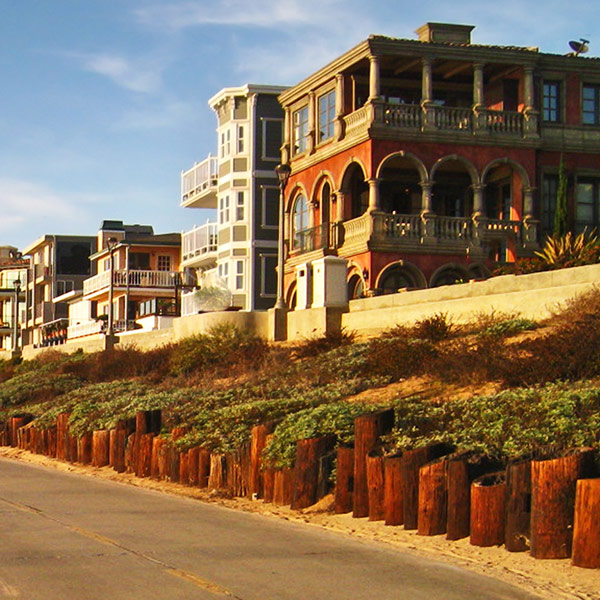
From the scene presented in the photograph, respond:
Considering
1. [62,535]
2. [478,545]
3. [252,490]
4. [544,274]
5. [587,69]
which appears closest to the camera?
[478,545]

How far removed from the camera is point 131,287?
71.8 metres

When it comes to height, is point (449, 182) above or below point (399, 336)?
above

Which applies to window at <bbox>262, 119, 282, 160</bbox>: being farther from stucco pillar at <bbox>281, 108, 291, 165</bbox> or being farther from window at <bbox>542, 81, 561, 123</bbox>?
window at <bbox>542, 81, 561, 123</bbox>

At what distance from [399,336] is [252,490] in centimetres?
933

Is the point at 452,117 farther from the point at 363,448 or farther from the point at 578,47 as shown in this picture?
the point at 363,448

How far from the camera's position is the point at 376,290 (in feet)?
125

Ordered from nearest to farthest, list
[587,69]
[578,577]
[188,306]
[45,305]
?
1. [578,577]
2. [587,69]
3. [188,306]
4. [45,305]

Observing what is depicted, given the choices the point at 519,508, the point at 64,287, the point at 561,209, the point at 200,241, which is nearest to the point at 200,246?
the point at 200,241

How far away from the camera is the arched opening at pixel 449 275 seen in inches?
1538

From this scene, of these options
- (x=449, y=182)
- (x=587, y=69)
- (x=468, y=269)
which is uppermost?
(x=587, y=69)

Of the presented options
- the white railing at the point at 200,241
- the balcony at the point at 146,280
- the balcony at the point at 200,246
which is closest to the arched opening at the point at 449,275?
the balcony at the point at 200,246

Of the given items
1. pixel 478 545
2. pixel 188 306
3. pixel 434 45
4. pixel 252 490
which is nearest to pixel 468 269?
pixel 434 45

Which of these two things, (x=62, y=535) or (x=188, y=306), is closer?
(x=62, y=535)

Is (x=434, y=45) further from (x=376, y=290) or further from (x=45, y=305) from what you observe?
(x=45, y=305)
